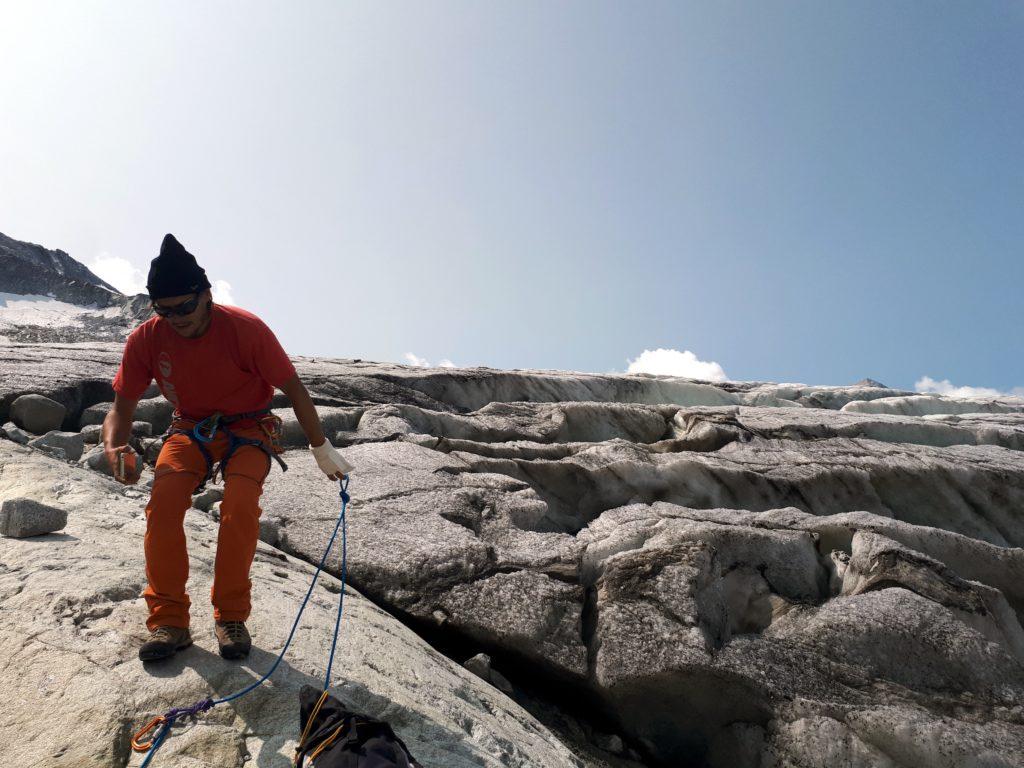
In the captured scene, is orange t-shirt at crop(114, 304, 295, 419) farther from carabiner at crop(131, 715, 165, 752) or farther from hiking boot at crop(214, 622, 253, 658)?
carabiner at crop(131, 715, 165, 752)

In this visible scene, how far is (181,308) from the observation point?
4000 mm

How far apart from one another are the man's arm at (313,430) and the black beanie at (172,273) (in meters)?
0.90

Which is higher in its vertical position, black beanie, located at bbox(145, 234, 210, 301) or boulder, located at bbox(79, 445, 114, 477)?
black beanie, located at bbox(145, 234, 210, 301)

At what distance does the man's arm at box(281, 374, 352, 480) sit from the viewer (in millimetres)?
4266

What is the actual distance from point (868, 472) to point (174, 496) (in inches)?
481

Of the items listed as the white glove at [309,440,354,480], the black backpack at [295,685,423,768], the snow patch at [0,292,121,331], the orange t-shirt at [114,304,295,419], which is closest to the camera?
the black backpack at [295,685,423,768]

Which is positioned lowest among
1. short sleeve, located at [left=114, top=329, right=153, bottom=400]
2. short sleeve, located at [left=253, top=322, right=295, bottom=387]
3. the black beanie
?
short sleeve, located at [left=114, top=329, right=153, bottom=400]

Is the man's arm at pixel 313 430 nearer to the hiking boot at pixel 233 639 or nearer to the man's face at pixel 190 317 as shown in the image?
the man's face at pixel 190 317

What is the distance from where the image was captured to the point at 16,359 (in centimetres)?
1235

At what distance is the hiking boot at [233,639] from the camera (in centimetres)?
345

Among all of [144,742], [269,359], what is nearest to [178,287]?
[269,359]

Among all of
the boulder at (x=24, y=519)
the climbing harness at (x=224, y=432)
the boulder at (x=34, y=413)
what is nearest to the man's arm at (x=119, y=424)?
the climbing harness at (x=224, y=432)

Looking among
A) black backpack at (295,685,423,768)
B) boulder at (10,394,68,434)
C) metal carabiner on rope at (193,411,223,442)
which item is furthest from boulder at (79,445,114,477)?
black backpack at (295,685,423,768)

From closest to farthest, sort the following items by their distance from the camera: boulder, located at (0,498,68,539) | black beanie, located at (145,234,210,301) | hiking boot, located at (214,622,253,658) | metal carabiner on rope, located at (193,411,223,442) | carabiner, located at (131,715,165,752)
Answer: carabiner, located at (131,715,165,752) < hiking boot, located at (214,622,253,658) < black beanie, located at (145,234,210,301) < metal carabiner on rope, located at (193,411,223,442) < boulder, located at (0,498,68,539)
